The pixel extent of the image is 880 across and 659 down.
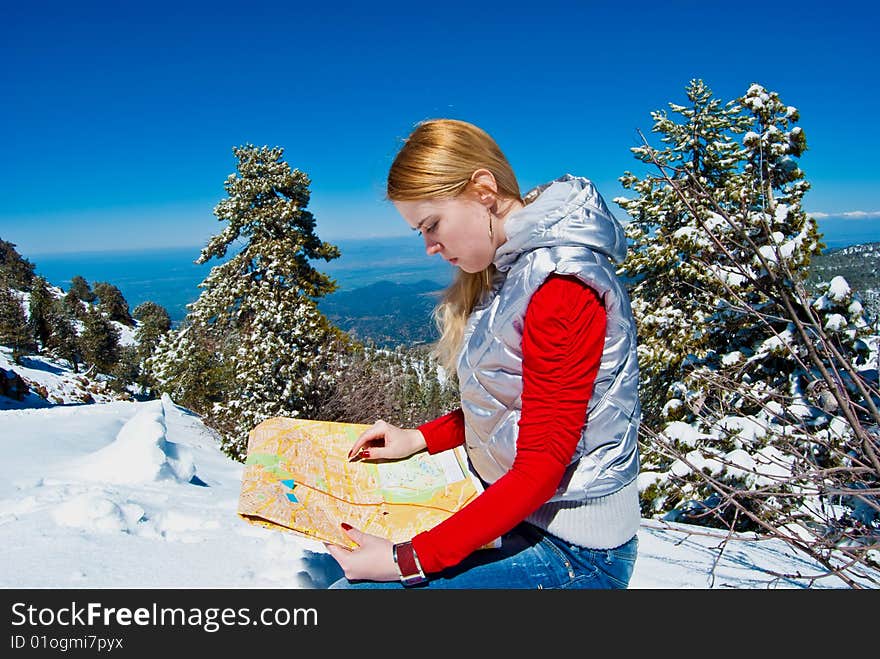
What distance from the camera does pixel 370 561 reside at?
1.39 m

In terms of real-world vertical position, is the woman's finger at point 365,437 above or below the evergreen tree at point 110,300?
below

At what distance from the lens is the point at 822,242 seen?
8.52 metres

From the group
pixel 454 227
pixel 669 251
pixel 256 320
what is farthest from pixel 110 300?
pixel 454 227

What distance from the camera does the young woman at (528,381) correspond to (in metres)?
1.34

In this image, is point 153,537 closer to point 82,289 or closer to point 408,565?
point 408,565

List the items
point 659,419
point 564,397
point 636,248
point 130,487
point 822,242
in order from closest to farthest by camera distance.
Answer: point 564,397 < point 130,487 < point 822,242 < point 659,419 < point 636,248

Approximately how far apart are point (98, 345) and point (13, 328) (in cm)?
560

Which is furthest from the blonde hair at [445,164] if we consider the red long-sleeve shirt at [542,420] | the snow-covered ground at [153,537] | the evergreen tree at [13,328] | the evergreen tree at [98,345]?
the evergreen tree at [98,345]

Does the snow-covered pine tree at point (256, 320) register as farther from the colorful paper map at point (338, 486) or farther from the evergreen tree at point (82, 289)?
the evergreen tree at point (82, 289)

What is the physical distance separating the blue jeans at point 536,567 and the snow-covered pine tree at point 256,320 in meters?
11.0
